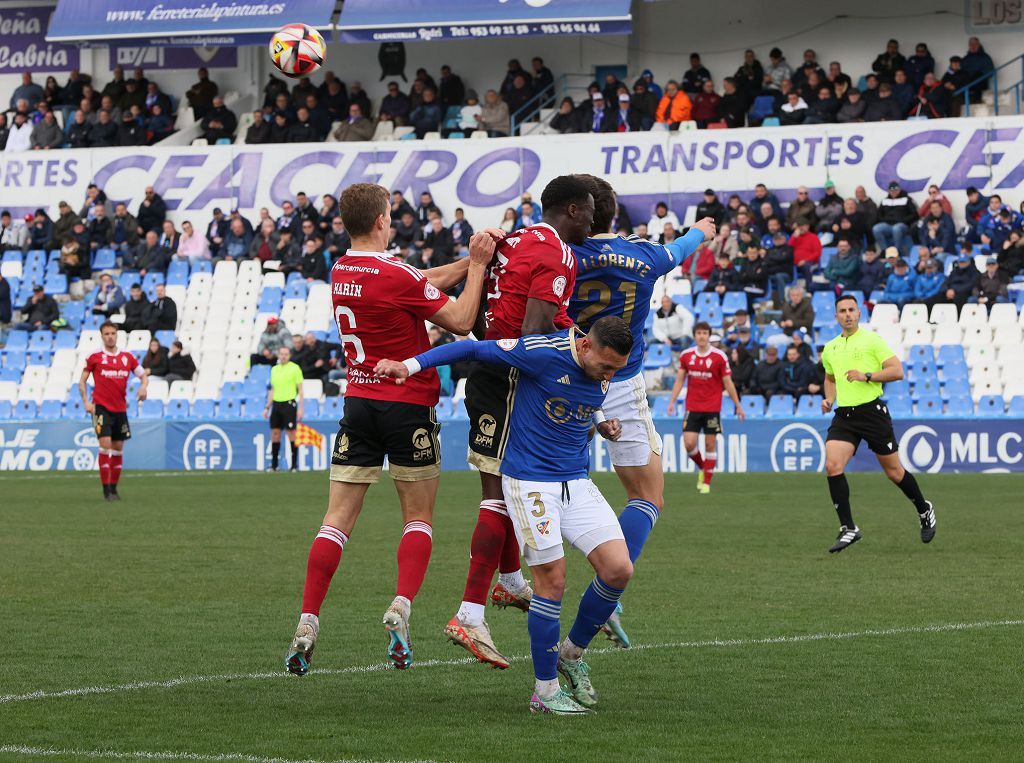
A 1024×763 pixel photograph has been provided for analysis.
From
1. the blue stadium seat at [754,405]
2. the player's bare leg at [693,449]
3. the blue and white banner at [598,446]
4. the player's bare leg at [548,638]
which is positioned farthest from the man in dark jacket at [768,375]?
the player's bare leg at [548,638]

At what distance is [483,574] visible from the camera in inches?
293

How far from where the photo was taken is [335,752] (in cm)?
582

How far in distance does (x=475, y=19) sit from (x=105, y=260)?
916 centimetres

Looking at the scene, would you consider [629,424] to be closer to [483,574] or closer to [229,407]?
[483,574]

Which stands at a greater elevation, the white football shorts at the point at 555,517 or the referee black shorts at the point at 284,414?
the referee black shorts at the point at 284,414

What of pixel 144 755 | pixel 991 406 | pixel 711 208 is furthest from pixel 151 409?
pixel 144 755

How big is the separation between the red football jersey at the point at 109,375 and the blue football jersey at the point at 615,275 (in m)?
13.4

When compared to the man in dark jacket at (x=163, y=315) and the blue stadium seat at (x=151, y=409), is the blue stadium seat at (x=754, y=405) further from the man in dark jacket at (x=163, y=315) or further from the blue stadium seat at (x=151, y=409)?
the man in dark jacket at (x=163, y=315)

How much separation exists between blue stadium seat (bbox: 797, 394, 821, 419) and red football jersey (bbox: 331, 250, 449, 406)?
1781cm

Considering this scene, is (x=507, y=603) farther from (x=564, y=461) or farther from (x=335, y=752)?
(x=335, y=752)

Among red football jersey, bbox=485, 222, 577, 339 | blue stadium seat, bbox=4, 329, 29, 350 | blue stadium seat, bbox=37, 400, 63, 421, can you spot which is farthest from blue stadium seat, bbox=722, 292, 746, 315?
red football jersey, bbox=485, 222, 577, 339

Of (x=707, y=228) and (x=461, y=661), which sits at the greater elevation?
(x=707, y=228)

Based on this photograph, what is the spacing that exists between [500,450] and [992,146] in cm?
2302

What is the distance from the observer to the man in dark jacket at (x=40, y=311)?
3105cm
